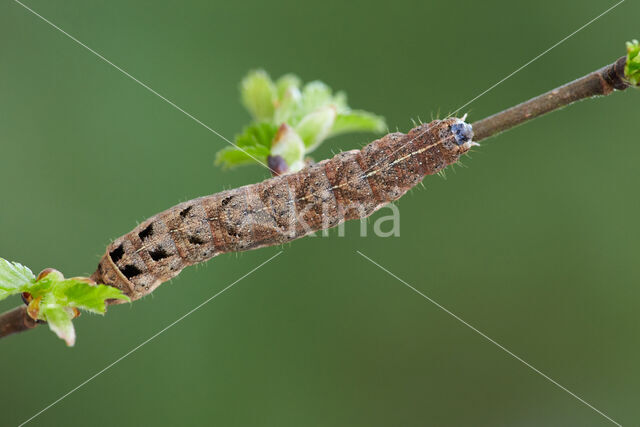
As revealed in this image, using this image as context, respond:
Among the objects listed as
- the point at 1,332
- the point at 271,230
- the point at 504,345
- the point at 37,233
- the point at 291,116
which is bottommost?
the point at 1,332

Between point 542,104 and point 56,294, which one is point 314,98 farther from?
point 56,294

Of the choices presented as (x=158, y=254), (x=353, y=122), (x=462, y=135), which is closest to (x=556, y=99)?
(x=462, y=135)

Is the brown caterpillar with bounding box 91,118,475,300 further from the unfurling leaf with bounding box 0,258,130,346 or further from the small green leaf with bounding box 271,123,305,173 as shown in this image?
the unfurling leaf with bounding box 0,258,130,346

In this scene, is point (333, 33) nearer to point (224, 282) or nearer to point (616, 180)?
point (224, 282)

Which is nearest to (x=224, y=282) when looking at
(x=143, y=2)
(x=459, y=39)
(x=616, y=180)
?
(x=143, y=2)

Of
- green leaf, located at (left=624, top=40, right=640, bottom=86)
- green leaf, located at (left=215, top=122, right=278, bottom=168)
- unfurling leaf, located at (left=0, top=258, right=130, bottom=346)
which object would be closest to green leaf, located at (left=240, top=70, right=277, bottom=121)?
green leaf, located at (left=215, top=122, right=278, bottom=168)

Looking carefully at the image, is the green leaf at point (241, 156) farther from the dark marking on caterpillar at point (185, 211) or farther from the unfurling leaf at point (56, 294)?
the unfurling leaf at point (56, 294)
